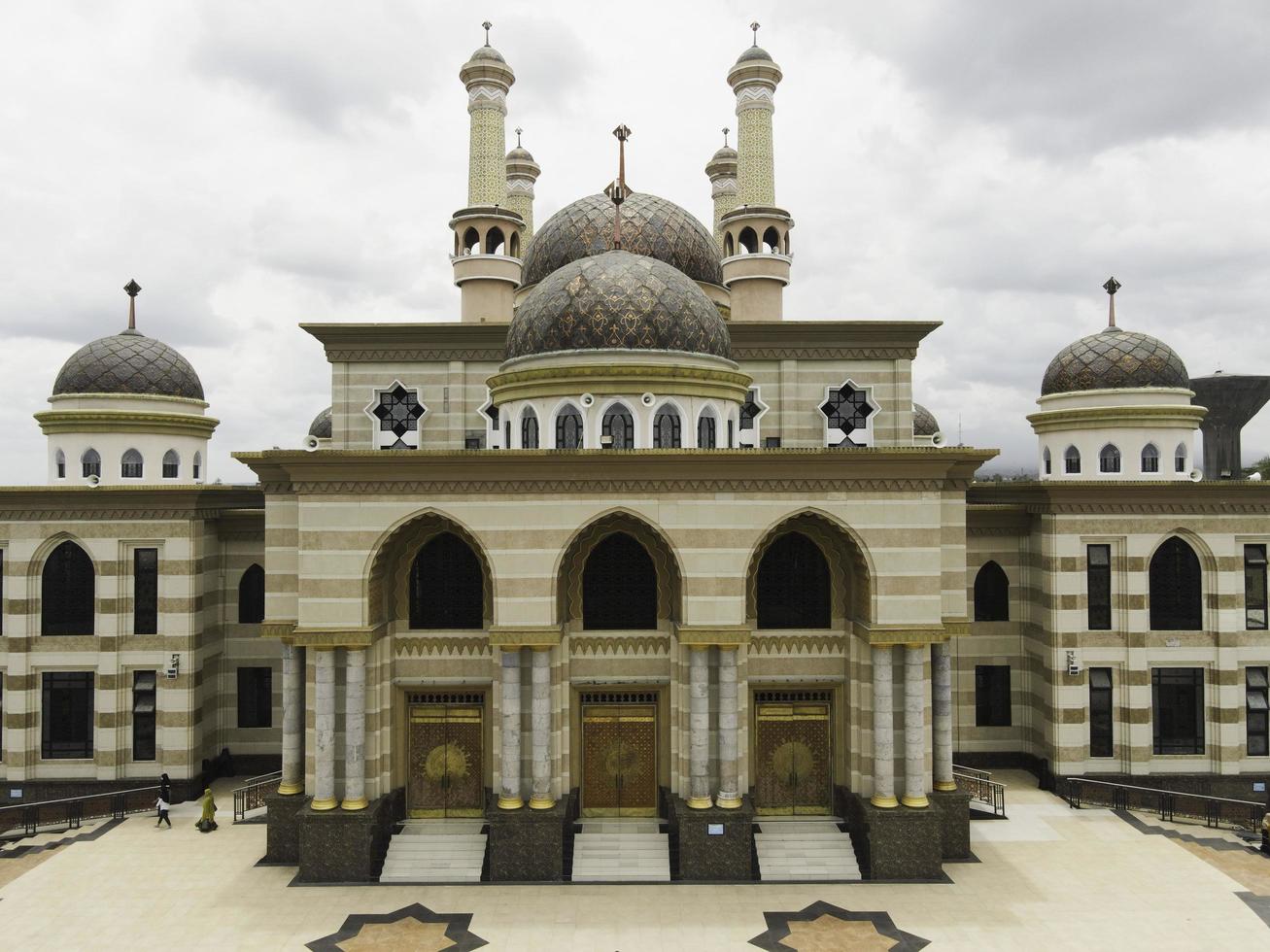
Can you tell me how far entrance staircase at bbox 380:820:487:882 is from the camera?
18.8 metres

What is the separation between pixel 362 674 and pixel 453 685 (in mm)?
2235

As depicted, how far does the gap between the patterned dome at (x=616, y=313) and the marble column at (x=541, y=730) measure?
24.5 feet

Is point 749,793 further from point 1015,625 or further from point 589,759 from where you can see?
point 1015,625

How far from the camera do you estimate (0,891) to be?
18.5m

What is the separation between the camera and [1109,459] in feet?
90.3

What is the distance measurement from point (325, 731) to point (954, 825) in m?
14.2

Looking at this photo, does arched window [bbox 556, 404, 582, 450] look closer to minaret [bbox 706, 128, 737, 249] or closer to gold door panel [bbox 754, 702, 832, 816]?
gold door panel [bbox 754, 702, 832, 816]

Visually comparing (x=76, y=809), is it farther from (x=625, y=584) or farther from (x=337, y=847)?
(x=625, y=584)

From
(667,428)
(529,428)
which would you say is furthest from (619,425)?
(529,428)

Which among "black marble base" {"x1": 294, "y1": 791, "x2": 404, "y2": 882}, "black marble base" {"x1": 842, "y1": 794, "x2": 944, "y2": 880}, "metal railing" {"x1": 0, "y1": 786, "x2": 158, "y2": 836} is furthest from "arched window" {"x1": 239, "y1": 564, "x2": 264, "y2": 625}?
"black marble base" {"x1": 842, "y1": 794, "x2": 944, "y2": 880}

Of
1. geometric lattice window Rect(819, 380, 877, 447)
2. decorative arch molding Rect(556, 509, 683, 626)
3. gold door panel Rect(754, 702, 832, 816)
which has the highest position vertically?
geometric lattice window Rect(819, 380, 877, 447)

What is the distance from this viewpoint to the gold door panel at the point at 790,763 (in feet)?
67.3

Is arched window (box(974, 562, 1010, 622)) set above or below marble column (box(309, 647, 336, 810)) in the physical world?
above

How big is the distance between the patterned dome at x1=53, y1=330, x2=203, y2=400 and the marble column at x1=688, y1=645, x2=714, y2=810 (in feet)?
64.3
